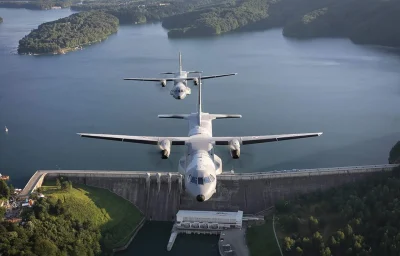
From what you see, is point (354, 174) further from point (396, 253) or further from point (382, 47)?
point (382, 47)

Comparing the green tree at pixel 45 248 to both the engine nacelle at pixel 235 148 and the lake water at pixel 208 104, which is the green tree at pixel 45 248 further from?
the engine nacelle at pixel 235 148

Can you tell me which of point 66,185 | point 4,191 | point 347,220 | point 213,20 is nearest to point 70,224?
point 66,185

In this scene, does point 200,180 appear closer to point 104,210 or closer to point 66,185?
point 104,210

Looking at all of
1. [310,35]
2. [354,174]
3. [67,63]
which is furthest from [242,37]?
[354,174]

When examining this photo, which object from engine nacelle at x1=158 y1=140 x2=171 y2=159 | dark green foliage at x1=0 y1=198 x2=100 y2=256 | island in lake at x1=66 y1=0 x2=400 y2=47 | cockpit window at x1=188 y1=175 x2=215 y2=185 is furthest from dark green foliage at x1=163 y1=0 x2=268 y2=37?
cockpit window at x1=188 y1=175 x2=215 y2=185

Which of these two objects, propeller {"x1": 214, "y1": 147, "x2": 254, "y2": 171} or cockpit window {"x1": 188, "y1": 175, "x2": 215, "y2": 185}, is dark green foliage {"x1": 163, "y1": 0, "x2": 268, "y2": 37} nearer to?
propeller {"x1": 214, "y1": 147, "x2": 254, "y2": 171}

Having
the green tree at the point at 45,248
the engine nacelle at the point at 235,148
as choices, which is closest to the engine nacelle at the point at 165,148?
the engine nacelle at the point at 235,148

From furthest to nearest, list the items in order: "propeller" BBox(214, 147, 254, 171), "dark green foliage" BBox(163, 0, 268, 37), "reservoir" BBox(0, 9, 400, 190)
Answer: "dark green foliage" BBox(163, 0, 268, 37), "reservoir" BBox(0, 9, 400, 190), "propeller" BBox(214, 147, 254, 171)
